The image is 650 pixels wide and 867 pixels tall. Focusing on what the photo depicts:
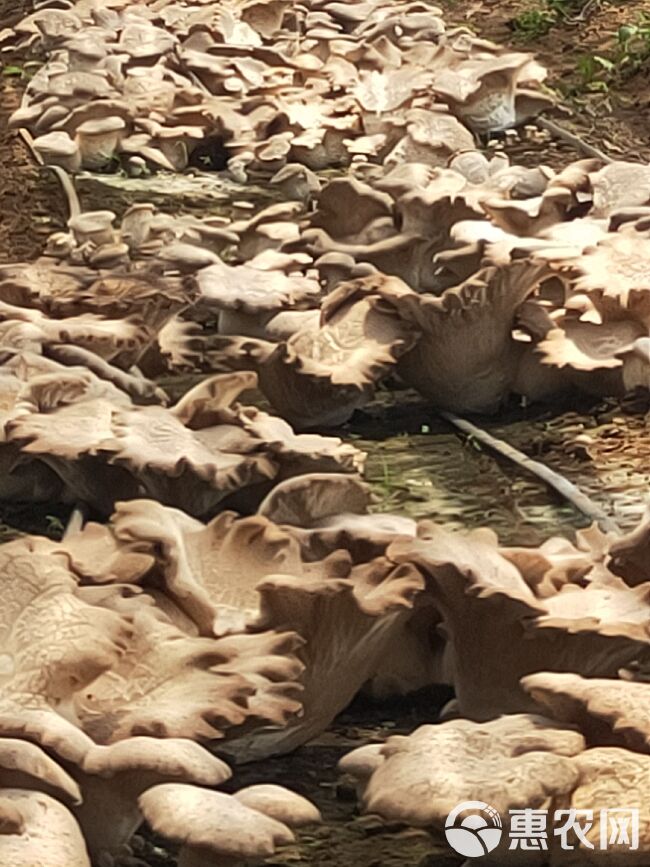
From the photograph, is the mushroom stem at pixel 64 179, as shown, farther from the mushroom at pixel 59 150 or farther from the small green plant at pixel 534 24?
A: the small green plant at pixel 534 24

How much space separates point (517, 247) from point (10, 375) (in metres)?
1.31

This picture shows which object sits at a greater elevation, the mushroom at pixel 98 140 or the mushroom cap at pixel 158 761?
the mushroom cap at pixel 158 761

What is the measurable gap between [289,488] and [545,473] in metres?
0.94

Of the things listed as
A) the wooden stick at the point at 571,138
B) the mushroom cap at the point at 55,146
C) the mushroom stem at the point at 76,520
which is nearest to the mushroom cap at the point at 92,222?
the mushroom cap at the point at 55,146

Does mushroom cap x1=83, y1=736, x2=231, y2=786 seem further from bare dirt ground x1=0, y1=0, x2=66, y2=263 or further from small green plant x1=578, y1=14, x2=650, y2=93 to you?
small green plant x1=578, y1=14, x2=650, y2=93

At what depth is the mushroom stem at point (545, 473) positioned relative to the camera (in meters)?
3.41

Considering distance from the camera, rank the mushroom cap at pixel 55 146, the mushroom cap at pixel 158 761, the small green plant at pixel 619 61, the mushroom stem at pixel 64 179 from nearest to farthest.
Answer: the mushroom cap at pixel 158 761
the mushroom stem at pixel 64 179
the mushroom cap at pixel 55 146
the small green plant at pixel 619 61

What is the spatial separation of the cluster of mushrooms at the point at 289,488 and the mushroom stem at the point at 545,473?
0.13 meters

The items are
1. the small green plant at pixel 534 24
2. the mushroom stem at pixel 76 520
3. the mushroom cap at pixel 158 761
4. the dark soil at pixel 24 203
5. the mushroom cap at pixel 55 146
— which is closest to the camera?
the mushroom cap at pixel 158 761

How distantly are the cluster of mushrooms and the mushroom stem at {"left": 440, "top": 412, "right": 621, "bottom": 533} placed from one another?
4.9 inches

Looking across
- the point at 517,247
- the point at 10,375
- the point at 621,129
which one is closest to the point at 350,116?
the point at 621,129

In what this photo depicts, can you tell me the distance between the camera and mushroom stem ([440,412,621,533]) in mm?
3408

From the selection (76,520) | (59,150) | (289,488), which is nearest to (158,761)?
(289,488)

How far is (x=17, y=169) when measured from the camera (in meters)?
5.81
